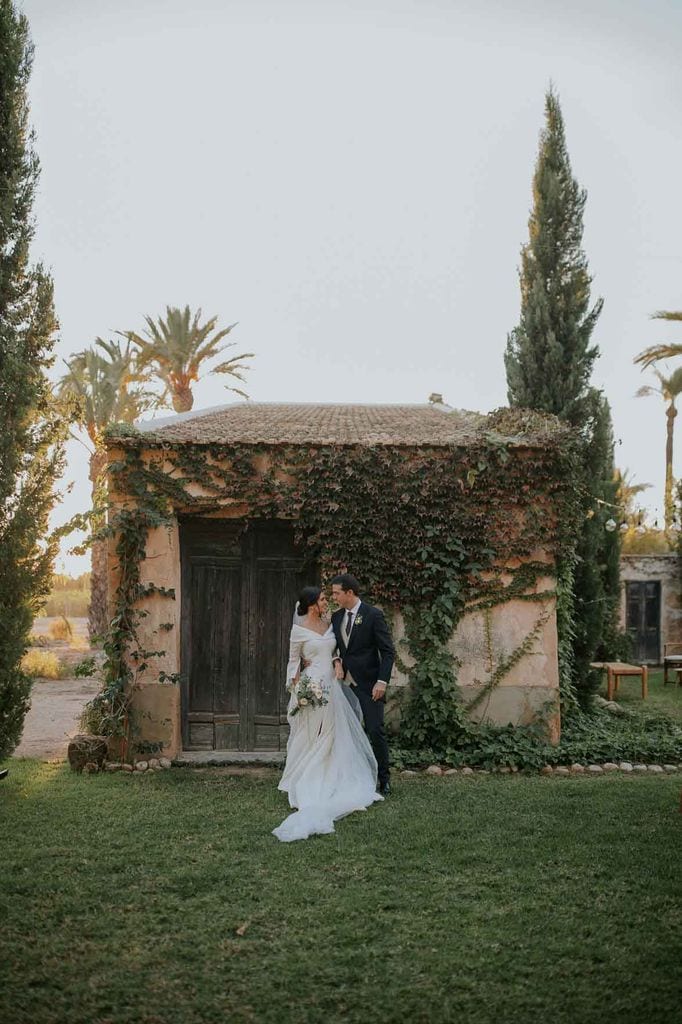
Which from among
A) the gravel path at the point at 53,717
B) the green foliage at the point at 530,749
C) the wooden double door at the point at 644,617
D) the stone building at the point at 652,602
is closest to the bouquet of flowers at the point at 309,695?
the green foliage at the point at 530,749

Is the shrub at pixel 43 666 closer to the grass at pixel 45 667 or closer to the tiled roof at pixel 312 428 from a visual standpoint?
the grass at pixel 45 667

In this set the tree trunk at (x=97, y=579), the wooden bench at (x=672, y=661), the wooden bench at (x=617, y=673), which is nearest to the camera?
the wooden bench at (x=617, y=673)

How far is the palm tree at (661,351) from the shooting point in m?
24.6

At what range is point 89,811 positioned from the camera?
7.24 meters

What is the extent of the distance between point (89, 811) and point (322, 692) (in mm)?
2207

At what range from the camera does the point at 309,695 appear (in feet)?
25.1

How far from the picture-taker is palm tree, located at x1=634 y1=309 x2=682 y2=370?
24.6m

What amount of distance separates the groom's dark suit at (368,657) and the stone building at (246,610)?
1.50 meters

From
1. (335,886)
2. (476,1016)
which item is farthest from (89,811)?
(476,1016)

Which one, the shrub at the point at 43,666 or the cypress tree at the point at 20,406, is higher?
the cypress tree at the point at 20,406

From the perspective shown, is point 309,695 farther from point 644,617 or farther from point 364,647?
point 644,617

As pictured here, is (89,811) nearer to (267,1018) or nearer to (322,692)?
A: (322,692)

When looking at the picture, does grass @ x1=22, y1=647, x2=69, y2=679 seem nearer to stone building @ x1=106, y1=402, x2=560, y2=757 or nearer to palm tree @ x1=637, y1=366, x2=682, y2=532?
stone building @ x1=106, y1=402, x2=560, y2=757

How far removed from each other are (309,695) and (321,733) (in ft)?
1.18
